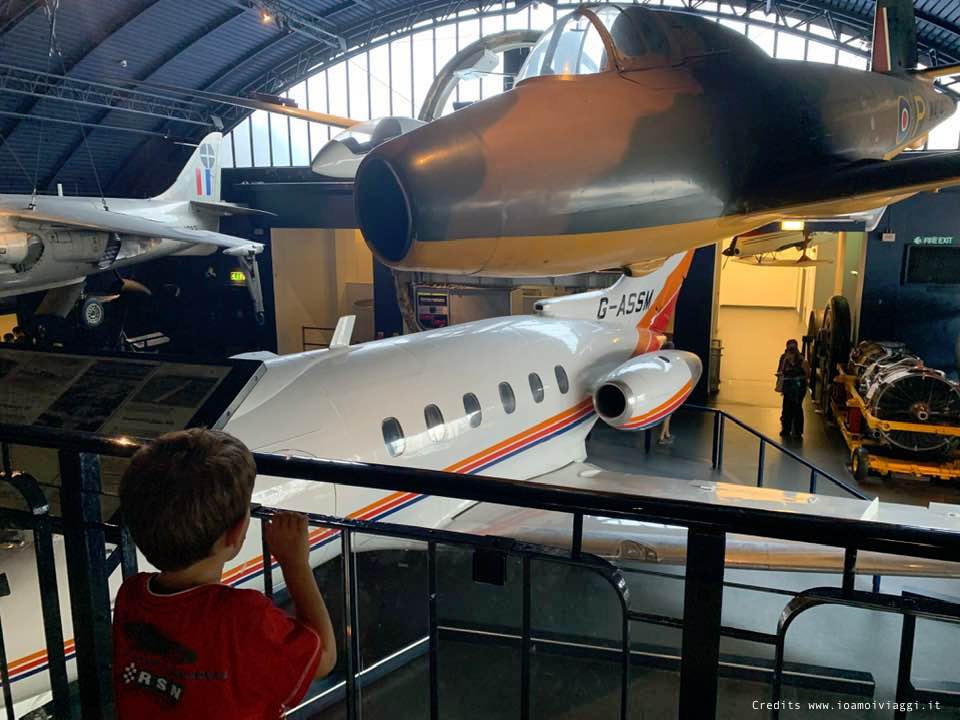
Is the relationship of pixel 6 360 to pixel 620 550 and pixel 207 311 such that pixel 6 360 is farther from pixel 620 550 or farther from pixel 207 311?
pixel 207 311

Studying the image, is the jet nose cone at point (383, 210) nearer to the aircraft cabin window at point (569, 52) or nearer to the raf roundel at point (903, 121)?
the aircraft cabin window at point (569, 52)

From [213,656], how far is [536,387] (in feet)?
23.6

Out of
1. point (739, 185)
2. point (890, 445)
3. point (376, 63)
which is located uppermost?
point (376, 63)

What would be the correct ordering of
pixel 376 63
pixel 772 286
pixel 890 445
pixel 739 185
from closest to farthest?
pixel 739 185, pixel 890 445, pixel 376 63, pixel 772 286

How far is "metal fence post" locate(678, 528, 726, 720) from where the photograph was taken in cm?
155

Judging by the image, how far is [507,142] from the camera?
364 centimetres

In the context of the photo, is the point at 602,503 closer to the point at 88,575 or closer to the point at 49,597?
the point at 88,575

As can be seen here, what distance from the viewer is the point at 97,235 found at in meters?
16.5

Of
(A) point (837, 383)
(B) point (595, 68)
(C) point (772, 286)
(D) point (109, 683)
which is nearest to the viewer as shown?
(D) point (109, 683)

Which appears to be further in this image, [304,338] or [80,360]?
[304,338]

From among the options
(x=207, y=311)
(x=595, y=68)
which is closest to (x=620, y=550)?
(x=595, y=68)

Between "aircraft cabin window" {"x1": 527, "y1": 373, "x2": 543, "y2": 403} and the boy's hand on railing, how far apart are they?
6.90 meters

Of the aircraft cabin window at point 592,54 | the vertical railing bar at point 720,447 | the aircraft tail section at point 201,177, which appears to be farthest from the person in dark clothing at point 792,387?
the aircraft tail section at point 201,177

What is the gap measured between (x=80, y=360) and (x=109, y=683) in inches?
86.9
